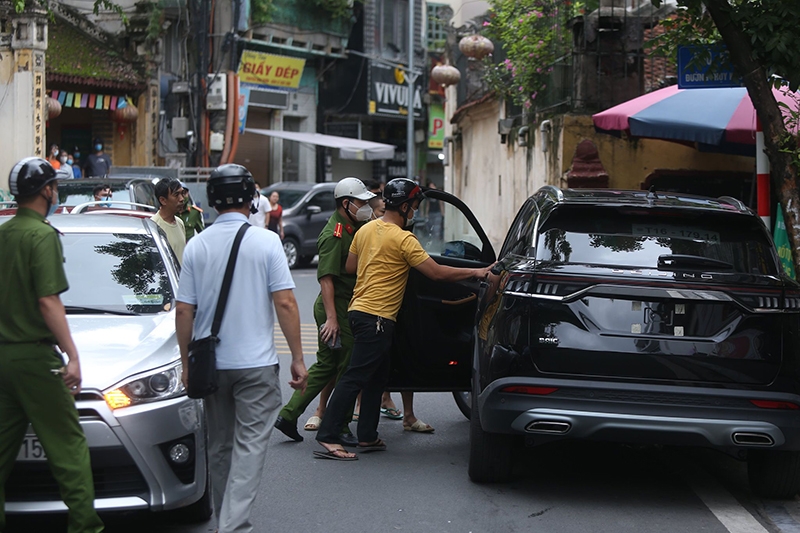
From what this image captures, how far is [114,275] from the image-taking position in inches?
245

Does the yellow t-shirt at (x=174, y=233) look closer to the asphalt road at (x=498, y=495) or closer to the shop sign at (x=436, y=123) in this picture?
the asphalt road at (x=498, y=495)

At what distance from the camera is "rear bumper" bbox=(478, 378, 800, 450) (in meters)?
5.54

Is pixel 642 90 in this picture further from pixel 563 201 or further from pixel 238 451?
pixel 238 451

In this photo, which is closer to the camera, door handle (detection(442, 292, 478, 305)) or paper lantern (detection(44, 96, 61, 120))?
door handle (detection(442, 292, 478, 305))

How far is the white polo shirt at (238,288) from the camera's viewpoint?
4.74m

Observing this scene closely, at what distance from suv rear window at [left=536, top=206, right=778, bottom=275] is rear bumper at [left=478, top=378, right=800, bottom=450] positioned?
0.76 m

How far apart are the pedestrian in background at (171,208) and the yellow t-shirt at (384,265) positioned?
2669 millimetres

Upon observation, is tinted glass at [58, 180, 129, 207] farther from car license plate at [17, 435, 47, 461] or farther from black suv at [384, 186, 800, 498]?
car license plate at [17, 435, 47, 461]

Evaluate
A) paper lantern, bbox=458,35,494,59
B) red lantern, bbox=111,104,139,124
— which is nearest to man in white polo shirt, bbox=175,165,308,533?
paper lantern, bbox=458,35,494,59

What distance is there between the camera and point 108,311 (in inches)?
231

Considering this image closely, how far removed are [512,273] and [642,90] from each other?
10.2 m

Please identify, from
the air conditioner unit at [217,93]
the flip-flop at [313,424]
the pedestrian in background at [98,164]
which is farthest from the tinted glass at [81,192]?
the air conditioner unit at [217,93]

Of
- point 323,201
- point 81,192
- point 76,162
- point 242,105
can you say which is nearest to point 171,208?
point 81,192

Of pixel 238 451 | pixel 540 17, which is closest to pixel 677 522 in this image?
pixel 238 451
